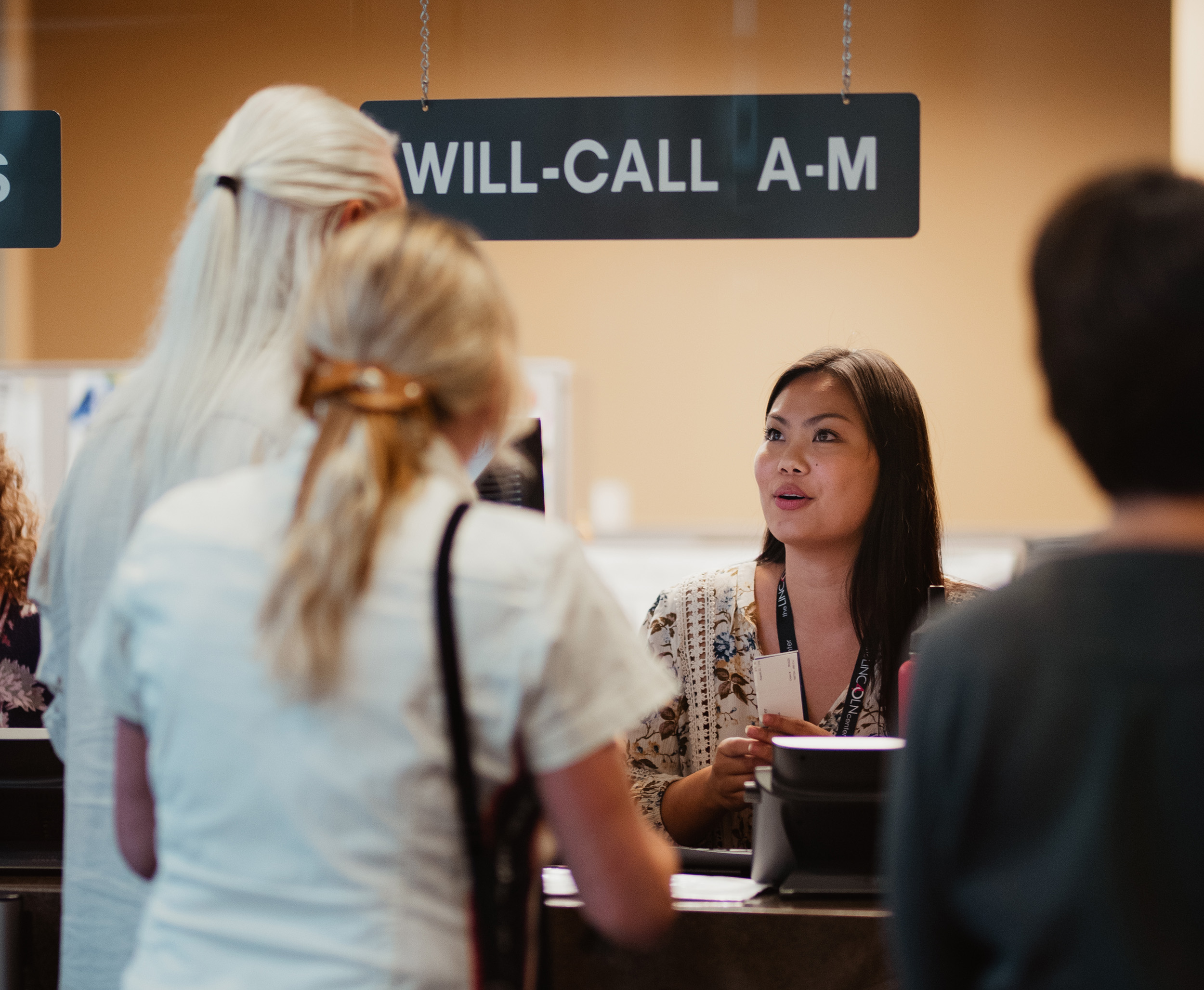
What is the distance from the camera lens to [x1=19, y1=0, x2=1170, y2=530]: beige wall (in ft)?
13.6

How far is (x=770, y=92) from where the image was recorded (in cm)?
414

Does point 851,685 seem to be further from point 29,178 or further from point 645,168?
point 29,178

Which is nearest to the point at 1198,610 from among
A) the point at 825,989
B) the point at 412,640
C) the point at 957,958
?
the point at 957,958

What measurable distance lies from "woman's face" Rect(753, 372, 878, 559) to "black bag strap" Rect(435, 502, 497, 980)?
1.69m

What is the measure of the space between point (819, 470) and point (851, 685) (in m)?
0.47

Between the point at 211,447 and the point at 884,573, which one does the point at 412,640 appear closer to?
the point at 211,447

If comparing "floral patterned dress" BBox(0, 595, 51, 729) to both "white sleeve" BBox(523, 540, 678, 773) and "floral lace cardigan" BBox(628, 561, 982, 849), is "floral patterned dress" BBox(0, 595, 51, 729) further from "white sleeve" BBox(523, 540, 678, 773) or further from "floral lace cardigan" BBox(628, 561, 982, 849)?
"white sleeve" BBox(523, 540, 678, 773)

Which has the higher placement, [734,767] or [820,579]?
[820,579]

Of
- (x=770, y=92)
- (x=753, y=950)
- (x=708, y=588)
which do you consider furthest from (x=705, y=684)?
(x=770, y=92)

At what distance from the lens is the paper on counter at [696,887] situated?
162cm

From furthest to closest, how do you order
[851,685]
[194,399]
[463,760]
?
[851,685]
[194,399]
[463,760]

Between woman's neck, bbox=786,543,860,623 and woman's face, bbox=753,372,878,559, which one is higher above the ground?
woman's face, bbox=753,372,878,559

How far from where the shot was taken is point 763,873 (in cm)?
167

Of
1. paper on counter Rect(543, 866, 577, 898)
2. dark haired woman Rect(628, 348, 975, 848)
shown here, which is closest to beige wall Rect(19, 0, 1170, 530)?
dark haired woman Rect(628, 348, 975, 848)
